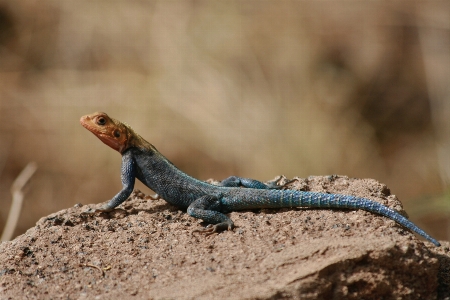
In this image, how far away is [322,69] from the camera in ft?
33.3

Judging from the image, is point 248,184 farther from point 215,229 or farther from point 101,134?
point 101,134

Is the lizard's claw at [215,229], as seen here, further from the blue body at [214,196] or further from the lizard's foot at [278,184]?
the lizard's foot at [278,184]

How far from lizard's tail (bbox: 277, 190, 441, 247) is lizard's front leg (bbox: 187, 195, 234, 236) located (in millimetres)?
478

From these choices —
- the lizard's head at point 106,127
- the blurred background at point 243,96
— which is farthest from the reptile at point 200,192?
the blurred background at point 243,96

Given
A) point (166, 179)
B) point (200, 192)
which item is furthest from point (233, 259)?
point (166, 179)

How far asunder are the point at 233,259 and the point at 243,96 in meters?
6.19

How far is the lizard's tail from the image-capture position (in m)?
4.35

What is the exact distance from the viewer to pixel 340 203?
457 cm

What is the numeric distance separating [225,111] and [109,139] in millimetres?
4699

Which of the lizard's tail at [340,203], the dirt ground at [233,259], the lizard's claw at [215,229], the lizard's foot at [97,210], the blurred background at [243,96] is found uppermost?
the blurred background at [243,96]

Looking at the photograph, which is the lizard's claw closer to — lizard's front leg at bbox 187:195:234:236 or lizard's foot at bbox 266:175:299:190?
lizard's front leg at bbox 187:195:234:236

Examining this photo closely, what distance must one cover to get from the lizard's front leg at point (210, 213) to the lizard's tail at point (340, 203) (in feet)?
1.57

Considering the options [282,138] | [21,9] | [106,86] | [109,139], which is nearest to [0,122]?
[106,86]

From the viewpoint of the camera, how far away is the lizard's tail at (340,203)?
4.35m
